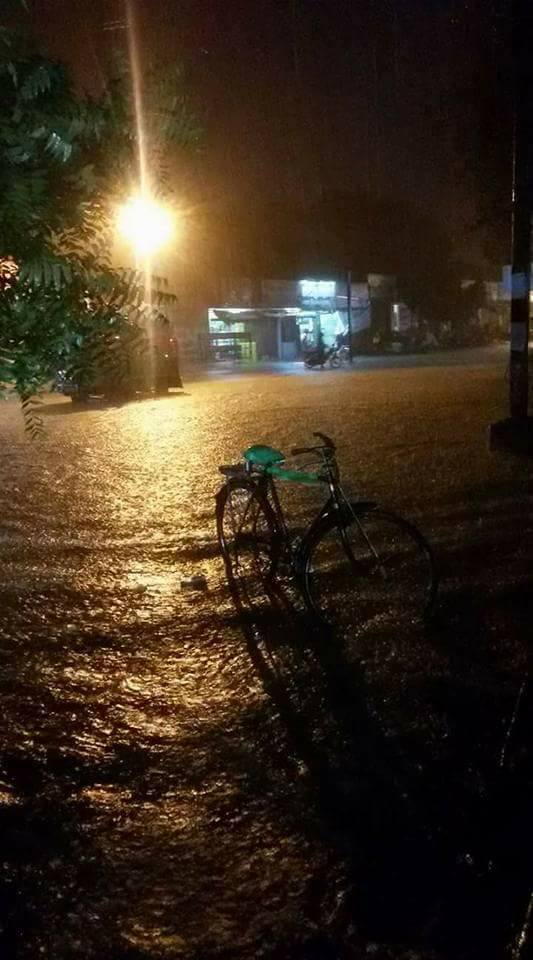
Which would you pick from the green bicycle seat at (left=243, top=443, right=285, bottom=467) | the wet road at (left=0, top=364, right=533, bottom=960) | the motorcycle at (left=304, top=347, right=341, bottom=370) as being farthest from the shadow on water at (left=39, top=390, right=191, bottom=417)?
the green bicycle seat at (left=243, top=443, right=285, bottom=467)

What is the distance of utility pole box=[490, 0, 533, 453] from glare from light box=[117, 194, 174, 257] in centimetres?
862

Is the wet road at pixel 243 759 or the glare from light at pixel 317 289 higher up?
the glare from light at pixel 317 289

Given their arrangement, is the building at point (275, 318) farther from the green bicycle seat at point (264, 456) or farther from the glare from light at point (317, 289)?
the green bicycle seat at point (264, 456)

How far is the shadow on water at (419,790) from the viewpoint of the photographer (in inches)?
130

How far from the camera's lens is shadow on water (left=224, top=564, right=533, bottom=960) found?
331cm

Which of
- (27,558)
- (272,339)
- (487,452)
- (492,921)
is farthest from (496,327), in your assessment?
(492,921)

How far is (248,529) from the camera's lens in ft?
24.1

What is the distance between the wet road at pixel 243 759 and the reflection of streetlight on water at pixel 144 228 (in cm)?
195

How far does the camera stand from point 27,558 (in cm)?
855

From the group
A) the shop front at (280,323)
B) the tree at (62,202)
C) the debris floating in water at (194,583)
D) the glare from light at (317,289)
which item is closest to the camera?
the tree at (62,202)

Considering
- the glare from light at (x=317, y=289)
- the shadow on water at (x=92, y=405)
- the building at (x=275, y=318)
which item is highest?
the glare from light at (x=317, y=289)

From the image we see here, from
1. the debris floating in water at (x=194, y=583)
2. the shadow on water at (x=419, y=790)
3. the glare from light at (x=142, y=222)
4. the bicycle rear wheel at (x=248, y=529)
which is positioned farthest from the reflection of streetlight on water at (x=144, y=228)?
the debris floating in water at (x=194, y=583)

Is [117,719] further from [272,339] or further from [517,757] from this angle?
[272,339]

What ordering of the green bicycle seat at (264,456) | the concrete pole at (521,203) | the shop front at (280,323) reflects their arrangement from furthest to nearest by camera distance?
1. the shop front at (280,323)
2. the concrete pole at (521,203)
3. the green bicycle seat at (264,456)
